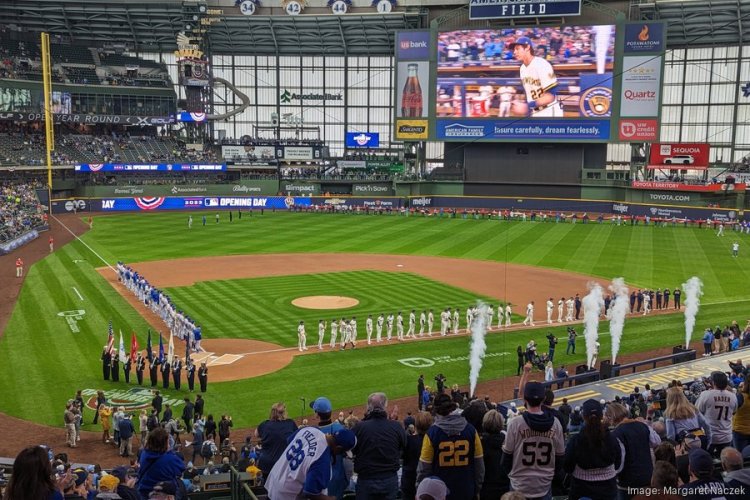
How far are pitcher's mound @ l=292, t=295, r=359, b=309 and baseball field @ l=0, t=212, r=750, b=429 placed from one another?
0.24 m

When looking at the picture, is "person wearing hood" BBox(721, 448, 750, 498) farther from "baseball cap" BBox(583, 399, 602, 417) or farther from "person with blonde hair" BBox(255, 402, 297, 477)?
"person with blonde hair" BBox(255, 402, 297, 477)

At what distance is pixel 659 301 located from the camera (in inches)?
1355

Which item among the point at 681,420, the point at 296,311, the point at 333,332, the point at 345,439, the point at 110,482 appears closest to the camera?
the point at 345,439

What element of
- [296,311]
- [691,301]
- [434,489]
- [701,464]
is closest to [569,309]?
[691,301]

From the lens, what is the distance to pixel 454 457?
21.6 feet

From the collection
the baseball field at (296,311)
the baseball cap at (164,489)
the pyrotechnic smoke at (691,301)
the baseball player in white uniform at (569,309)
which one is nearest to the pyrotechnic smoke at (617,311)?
the baseball field at (296,311)

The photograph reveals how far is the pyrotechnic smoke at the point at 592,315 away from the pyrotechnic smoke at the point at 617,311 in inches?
24.9

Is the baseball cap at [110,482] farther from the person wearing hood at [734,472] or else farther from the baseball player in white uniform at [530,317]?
the baseball player in white uniform at [530,317]

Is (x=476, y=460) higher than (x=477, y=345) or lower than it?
higher

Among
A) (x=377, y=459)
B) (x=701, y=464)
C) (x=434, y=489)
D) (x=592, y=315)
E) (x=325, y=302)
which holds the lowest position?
(x=325, y=302)

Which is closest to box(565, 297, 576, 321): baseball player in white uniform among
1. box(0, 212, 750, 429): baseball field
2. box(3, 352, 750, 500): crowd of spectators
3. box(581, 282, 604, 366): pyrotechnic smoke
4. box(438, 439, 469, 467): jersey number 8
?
box(581, 282, 604, 366): pyrotechnic smoke

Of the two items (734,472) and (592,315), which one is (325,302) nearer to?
(592,315)

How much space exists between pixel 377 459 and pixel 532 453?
1503mm

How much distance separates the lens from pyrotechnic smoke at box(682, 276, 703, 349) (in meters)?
28.9
